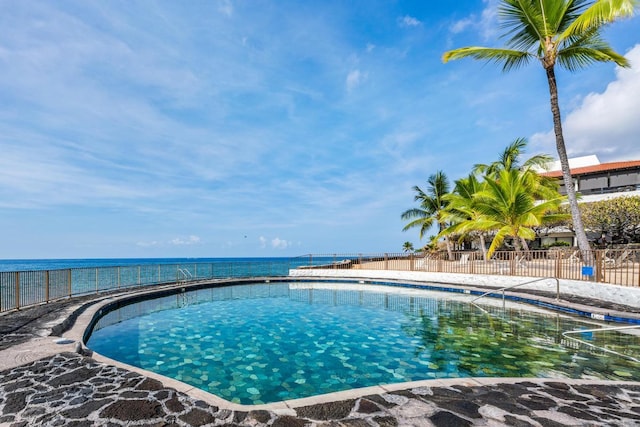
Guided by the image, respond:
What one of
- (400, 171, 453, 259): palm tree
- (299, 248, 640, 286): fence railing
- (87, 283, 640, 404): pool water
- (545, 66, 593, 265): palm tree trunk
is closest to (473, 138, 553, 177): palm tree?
(400, 171, 453, 259): palm tree

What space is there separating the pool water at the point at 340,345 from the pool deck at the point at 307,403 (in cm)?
111

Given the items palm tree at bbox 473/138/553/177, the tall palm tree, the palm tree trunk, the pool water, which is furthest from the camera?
palm tree at bbox 473/138/553/177

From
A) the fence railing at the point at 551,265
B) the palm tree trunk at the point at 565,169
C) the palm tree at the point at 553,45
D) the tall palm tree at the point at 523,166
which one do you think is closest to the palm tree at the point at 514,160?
the tall palm tree at the point at 523,166

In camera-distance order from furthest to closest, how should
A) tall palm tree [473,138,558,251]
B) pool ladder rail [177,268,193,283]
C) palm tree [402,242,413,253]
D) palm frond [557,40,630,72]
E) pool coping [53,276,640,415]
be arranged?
1. palm tree [402,242,413,253]
2. tall palm tree [473,138,558,251]
3. pool ladder rail [177,268,193,283]
4. palm frond [557,40,630,72]
5. pool coping [53,276,640,415]

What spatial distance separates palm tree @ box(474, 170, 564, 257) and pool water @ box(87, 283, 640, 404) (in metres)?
5.91

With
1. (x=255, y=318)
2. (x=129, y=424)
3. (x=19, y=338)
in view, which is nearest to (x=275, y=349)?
(x=255, y=318)

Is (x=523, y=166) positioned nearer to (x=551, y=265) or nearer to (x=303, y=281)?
(x=551, y=265)

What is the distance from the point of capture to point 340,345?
6.96 meters

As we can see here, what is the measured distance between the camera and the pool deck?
3068 mm

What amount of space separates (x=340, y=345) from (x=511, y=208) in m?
12.9

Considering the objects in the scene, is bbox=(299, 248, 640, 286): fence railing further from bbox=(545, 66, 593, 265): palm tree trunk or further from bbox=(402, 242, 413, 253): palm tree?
bbox=(402, 242, 413, 253): palm tree

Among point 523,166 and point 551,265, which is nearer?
point 551,265

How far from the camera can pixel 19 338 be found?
577 cm

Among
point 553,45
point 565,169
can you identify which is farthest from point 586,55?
point 565,169
